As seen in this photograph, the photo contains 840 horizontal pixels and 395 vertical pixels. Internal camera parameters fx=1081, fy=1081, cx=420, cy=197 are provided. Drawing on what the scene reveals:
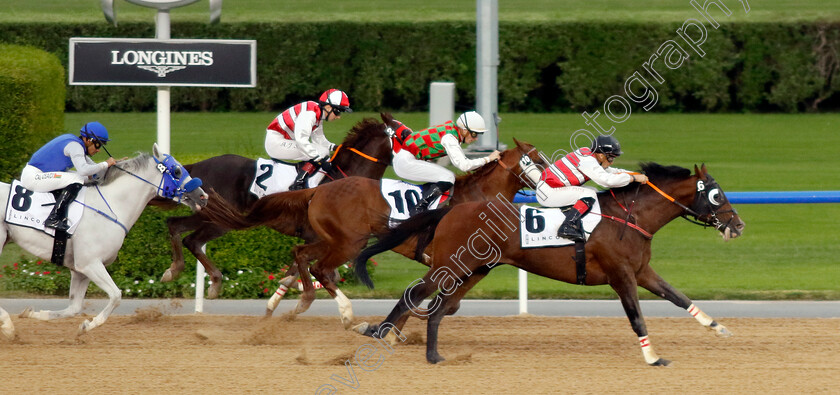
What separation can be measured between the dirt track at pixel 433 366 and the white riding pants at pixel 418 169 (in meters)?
1.09

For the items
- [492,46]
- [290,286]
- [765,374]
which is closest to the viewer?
[765,374]

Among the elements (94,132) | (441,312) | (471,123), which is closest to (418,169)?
(471,123)

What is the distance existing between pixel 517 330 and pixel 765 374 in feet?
6.21

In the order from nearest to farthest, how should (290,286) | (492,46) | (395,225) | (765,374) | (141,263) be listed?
(765,374) → (395,225) → (290,286) → (141,263) → (492,46)

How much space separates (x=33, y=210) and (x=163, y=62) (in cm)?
164

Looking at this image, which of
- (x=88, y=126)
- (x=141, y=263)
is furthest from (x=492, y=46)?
(x=88, y=126)

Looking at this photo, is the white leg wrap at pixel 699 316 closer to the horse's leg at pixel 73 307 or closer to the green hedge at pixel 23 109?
the horse's leg at pixel 73 307

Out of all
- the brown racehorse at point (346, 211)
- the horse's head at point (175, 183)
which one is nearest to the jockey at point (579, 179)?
the brown racehorse at point (346, 211)

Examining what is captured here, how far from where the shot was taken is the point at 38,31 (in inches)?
765

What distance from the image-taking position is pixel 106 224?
7.09 m

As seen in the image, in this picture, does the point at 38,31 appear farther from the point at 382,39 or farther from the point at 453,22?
the point at 453,22

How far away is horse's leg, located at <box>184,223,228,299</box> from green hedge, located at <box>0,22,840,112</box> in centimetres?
1124

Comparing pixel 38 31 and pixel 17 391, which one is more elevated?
pixel 38 31

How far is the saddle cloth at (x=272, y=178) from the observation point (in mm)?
8398
